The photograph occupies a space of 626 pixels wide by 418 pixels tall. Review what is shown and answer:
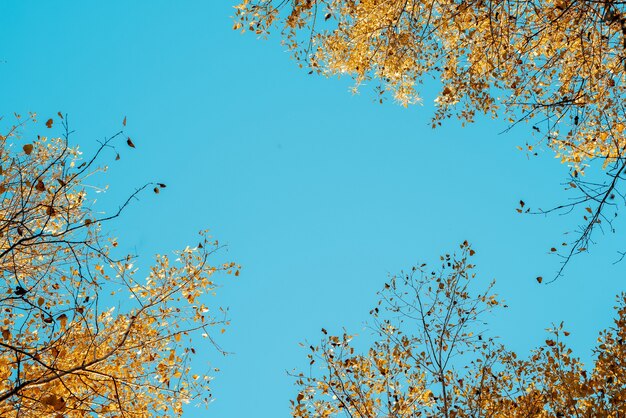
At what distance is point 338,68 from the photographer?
9133 millimetres

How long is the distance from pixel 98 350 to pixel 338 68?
20.7 ft

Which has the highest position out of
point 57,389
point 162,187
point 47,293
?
point 47,293

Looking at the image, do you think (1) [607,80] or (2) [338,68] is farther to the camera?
(2) [338,68]

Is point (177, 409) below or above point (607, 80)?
below

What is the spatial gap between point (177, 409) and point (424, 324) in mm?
3879

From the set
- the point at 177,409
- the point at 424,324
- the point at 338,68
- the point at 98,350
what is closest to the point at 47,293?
the point at 98,350

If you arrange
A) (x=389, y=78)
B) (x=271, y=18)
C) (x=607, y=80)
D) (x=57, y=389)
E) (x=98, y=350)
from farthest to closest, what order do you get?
(x=389, y=78)
(x=271, y=18)
(x=98, y=350)
(x=57, y=389)
(x=607, y=80)

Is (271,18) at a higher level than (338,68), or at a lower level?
lower

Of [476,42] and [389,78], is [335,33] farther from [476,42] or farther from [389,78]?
[476,42]

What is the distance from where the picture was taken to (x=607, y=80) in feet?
16.3

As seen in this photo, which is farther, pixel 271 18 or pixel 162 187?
pixel 271 18

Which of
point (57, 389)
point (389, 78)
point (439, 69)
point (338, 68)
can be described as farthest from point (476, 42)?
point (57, 389)

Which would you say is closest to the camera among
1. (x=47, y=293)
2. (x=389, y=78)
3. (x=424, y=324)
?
(x=47, y=293)

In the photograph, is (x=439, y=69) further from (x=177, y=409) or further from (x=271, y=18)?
(x=177, y=409)
